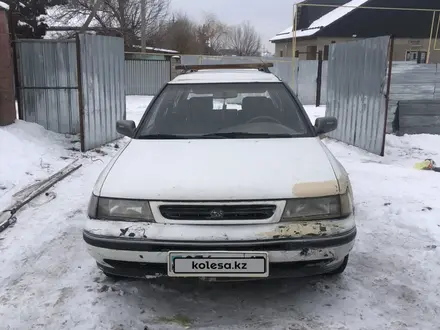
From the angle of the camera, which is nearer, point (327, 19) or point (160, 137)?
point (160, 137)

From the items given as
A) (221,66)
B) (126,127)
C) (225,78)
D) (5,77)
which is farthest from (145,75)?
(126,127)

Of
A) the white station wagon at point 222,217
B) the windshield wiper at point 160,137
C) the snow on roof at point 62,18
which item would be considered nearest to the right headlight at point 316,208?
the white station wagon at point 222,217

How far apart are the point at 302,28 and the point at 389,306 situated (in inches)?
1367

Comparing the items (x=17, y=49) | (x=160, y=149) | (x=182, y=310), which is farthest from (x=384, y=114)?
(x=17, y=49)

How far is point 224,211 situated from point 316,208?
2.00 feet

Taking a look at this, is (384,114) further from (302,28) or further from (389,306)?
(302,28)

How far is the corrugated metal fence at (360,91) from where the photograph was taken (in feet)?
25.7

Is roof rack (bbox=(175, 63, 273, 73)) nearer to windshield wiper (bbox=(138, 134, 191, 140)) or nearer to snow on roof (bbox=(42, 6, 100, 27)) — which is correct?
windshield wiper (bbox=(138, 134, 191, 140))

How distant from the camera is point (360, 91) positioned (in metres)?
8.60

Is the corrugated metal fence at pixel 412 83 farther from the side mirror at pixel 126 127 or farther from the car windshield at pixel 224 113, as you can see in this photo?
the side mirror at pixel 126 127

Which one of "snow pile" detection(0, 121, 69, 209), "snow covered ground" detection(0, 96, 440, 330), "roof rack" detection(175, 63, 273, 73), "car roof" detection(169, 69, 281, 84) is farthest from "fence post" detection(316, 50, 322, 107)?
"car roof" detection(169, 69, 281, 84)

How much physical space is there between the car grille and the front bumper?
158 mm

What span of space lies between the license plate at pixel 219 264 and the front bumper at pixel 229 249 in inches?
1.5

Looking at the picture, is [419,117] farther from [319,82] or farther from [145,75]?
[145,75]
